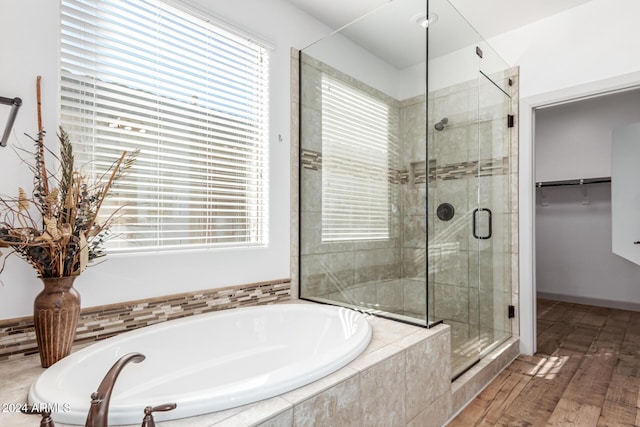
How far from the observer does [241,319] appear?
6.45 ft

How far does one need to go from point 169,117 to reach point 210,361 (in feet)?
4.45

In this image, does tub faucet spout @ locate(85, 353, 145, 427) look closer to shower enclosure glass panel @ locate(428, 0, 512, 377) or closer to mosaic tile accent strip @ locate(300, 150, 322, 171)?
shower enclosure glass panel @ locate(428, 0, 512, 377)

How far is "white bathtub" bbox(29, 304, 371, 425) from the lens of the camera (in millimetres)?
986

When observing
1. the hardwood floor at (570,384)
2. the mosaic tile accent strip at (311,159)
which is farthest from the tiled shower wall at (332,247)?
the hardwood floor at (570,384)

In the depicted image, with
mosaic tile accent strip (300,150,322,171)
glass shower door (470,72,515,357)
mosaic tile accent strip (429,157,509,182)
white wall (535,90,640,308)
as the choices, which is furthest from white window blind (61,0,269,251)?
white wall (535,90,640,308)

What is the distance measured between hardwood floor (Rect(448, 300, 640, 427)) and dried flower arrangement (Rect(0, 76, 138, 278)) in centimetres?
201

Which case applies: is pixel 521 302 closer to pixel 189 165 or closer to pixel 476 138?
pixel 476 138

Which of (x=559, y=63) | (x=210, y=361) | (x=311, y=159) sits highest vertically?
(x=559, y=63)

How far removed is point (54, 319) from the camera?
4.33ft

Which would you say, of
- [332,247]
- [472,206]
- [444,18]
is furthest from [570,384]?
[444,18]

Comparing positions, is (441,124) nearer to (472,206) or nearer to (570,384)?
(472,206)

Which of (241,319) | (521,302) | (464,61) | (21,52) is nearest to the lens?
(21,52)

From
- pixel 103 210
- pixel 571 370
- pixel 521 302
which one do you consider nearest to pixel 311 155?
pixel 103 210

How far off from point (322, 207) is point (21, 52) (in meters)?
1.82
